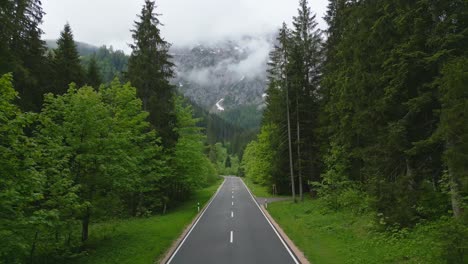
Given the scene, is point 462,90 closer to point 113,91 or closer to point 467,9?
point 467,9

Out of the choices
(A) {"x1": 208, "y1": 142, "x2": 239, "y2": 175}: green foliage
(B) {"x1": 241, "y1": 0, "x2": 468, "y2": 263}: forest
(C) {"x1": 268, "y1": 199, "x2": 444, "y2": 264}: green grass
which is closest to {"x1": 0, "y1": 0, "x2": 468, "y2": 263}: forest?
(B) {"x1": 241, "y1": 0, "x2": 468, "y2": 263}: forest

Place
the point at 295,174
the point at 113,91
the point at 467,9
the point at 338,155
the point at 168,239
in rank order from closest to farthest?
the point at 467,9 < the point at 168,239 < the point at 113,91 < the point at 338,155 < the point at 295,174

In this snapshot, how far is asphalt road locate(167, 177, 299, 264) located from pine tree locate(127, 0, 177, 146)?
8.78m

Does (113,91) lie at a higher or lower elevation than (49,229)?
higher

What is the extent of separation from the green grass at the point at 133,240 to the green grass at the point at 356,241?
6.34 metres

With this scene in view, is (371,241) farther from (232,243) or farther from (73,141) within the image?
(73,141)

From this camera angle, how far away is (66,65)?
32938 mm

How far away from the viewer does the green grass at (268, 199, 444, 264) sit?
41.6 feet

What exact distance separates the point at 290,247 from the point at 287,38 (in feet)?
76.4

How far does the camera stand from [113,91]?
24.2 metres

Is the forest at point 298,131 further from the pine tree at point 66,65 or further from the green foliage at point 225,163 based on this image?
the green foliage at point 225,163

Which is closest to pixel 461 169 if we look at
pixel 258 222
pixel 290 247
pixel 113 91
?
pixel 290 247

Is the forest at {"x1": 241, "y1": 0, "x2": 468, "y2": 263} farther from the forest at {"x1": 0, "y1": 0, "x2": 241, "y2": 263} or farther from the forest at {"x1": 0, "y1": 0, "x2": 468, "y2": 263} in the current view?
the forest at {"x1": 0, "y1": 0, "x2": 241, "y2": 263}

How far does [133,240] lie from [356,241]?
10.8 metres
